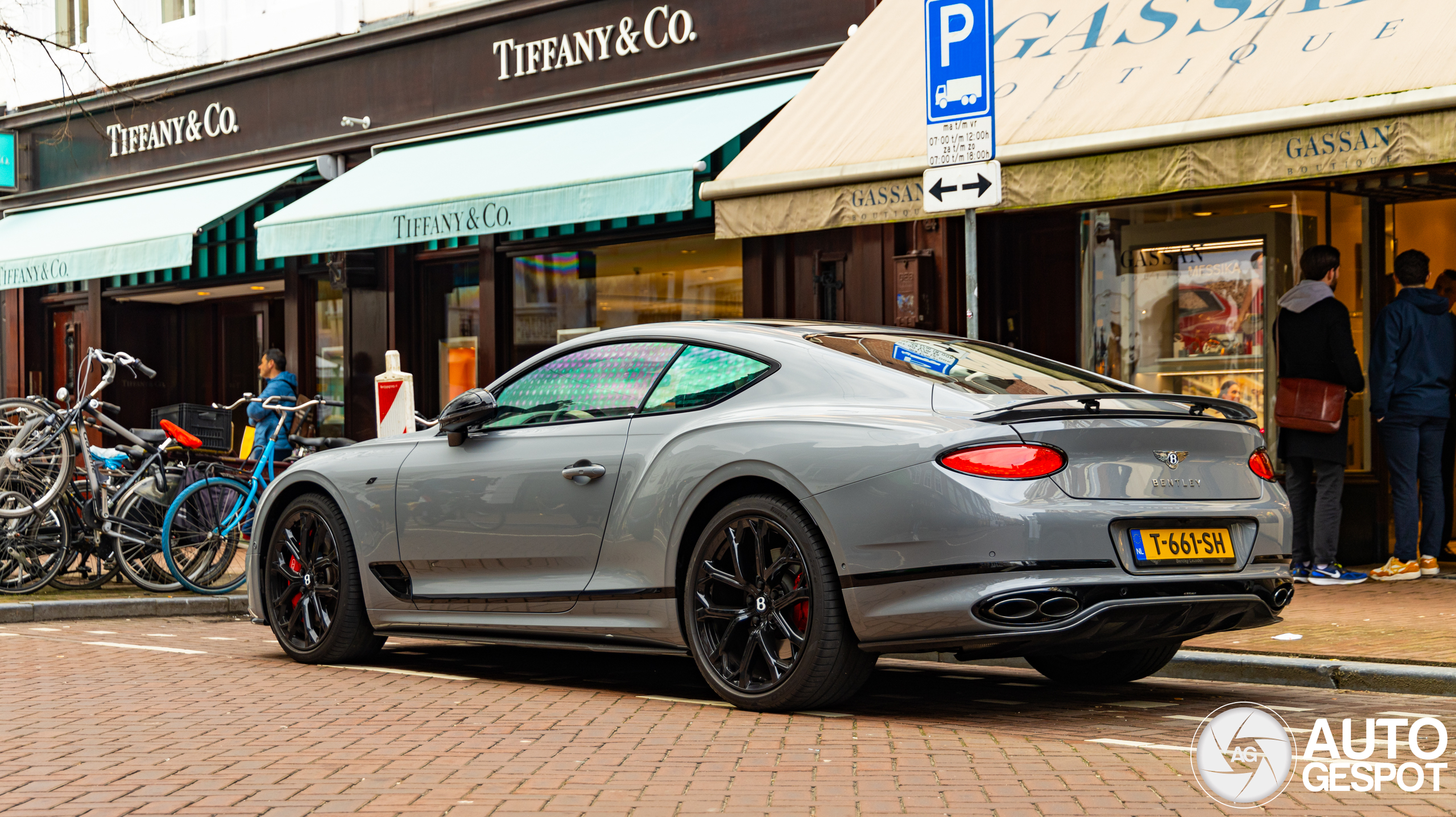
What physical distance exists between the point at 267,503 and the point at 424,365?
803 cm

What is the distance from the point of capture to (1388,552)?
1046cm

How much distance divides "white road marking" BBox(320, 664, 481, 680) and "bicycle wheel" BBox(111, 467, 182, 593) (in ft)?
11.8

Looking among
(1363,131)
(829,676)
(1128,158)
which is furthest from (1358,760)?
(1128,158)

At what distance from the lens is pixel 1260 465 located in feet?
18.7

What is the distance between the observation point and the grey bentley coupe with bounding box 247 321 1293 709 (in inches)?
202

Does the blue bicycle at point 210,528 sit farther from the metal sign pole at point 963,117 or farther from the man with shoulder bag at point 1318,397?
the man with shoulder bag at point 1318,397

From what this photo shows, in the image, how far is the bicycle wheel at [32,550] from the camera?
10328 mm

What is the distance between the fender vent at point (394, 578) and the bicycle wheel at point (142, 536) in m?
3.93

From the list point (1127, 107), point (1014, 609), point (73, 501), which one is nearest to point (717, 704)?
point (1014, 609)

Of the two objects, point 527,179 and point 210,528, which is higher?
point 527,179

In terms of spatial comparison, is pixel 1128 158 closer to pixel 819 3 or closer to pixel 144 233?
pixel 819 3

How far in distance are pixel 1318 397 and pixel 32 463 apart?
813 cm

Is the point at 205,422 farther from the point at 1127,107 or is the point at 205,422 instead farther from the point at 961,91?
the point at 1127,107

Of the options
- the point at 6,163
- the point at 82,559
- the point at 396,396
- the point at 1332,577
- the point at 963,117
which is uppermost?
the point at 6,163
